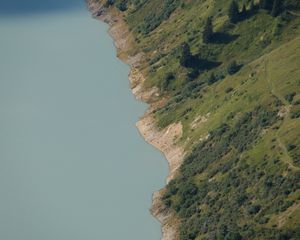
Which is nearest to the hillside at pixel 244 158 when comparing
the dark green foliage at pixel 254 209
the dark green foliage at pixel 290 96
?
the dark green foliage at pixel 290 96

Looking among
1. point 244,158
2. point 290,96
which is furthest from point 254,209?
point 290,96

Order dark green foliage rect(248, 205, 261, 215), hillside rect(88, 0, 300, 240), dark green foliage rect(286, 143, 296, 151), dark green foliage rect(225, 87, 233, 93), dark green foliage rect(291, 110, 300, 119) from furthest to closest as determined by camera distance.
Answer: dark green foliage rect(225, 87, 233, 93)
dark green foliage rect(291, 110, 300, 119)
dark green foliage rect(286, 143, 296, 151)
dark green foliage rect(248, 205, 261, 215)
hillside rect(88, 0, 300, 240)

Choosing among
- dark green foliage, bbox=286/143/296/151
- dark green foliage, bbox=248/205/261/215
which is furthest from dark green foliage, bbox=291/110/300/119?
dark green foliage, bbox=248/205/261/215

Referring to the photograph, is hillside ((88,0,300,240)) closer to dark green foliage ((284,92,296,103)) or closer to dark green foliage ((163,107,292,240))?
dark green foliage ((284,92,296,103))

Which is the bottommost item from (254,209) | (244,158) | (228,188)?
(254,209)

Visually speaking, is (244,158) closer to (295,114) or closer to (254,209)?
(295,114)

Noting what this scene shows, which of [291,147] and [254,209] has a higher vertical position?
[291,147]

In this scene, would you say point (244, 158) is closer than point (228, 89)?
Yes

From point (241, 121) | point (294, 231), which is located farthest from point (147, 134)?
point (294, 231)

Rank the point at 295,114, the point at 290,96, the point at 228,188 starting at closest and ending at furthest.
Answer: the point at 228,188
the point at 295,114
the point at 290,96

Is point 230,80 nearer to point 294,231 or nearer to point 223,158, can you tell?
point 223,158

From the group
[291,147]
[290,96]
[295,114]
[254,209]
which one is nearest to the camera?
[254,209]
